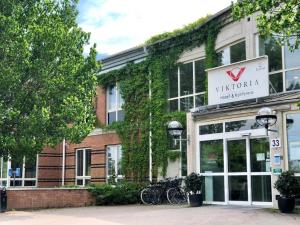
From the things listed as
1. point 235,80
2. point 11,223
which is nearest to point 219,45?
point 235,80

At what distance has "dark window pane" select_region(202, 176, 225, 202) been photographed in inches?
654

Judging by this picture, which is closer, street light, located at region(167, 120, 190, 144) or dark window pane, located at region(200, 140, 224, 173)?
dark window pane, located at region(200, 140, 224, 173)

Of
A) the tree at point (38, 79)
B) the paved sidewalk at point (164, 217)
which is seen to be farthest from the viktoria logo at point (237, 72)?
the tree at point (38, 79)

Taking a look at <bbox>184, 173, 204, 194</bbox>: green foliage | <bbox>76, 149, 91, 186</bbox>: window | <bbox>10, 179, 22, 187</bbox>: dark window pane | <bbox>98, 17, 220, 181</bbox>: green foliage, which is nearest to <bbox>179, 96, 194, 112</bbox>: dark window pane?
<bbox>98, 17, 220, 181</bbox>: green foliage

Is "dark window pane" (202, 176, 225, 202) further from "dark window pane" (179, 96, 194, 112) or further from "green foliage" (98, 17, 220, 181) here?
"dark window pane" (179, 96, 194, 112)

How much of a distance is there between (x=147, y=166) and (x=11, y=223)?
9.27 m

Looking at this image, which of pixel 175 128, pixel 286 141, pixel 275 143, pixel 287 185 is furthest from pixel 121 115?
pixel 287 185

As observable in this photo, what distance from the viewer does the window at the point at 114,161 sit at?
23.0m

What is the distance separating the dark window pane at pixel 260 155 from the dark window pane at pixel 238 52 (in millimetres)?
3333

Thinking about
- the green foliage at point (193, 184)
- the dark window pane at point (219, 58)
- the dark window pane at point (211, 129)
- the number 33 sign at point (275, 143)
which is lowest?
the green foliage at point (193, 184)

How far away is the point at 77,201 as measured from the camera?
1788 cm

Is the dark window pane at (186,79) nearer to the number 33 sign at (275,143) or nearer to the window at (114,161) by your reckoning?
the window at (114,161)

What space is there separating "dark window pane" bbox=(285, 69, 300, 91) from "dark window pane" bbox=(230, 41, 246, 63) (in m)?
2.12

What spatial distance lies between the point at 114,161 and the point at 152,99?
4.02m
